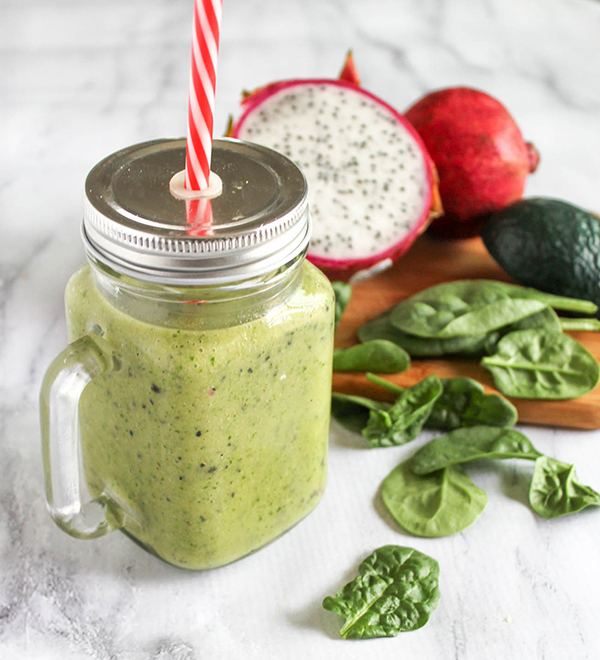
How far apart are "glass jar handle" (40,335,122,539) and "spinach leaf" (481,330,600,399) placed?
0.61 metres

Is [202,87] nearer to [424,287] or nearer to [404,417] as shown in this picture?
[404,417]

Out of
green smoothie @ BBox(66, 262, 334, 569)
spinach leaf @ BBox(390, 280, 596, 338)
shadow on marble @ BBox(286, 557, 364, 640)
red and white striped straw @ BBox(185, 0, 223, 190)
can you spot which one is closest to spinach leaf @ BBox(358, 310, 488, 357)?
spinach leaf @ BBox(390, 280, 596, 338)

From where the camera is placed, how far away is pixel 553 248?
1.38 meters

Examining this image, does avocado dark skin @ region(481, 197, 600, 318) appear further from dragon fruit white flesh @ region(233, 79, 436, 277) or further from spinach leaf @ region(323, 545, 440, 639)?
spinach leaf @ region(323, 545, 440, 639)

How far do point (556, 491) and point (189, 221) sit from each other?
636 mm

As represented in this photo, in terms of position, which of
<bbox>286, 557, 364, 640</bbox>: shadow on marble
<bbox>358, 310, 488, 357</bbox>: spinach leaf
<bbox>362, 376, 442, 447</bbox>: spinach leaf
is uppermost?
<bbox>358, 310, 488, 357</bbox>: spinach leaf

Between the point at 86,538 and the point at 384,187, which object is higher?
the point at 384,187

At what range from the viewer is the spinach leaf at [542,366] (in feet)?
4.12

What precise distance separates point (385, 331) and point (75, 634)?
64 centimetres

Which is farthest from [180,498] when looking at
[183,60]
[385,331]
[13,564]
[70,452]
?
[183,60]

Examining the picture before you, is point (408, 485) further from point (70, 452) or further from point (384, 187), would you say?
point (384, 187)

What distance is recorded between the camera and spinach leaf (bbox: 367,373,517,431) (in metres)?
1.23

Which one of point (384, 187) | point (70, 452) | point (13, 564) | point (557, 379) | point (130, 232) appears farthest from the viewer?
point (384, 187)

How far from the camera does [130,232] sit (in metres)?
0.80
